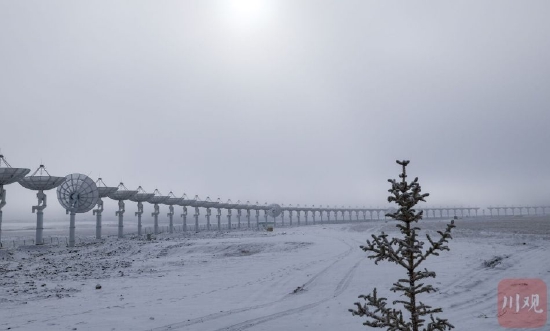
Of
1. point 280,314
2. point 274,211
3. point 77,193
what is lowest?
point 280,314

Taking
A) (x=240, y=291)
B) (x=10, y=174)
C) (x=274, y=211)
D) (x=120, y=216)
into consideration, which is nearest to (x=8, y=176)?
(x=10, y=174)

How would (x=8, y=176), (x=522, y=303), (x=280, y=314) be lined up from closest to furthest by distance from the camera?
(x=280, y=314) < (x=522, y=303) < (x=8, y=176)

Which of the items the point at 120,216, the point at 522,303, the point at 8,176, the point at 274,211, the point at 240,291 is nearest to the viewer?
the point at 522,303

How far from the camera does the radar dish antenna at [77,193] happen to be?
5725 centimetres

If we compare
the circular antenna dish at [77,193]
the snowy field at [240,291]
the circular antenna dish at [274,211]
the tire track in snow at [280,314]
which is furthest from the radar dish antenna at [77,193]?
the circular antenna dish at [274,211]

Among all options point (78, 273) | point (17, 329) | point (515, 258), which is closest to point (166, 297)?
point (17, 329)

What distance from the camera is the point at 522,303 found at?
47.9 feet

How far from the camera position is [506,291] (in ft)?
53.6

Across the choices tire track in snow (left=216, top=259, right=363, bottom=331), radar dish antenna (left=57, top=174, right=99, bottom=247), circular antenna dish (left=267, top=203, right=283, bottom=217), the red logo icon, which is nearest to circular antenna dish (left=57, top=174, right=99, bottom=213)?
radar dish antenna (left=57, top=174, right=99, bottom=247)

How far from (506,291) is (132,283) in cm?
1789

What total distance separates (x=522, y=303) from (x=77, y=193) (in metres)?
56.8

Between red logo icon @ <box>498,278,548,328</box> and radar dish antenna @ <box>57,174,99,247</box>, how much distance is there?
54109mm

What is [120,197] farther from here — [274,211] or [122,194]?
[274,211]

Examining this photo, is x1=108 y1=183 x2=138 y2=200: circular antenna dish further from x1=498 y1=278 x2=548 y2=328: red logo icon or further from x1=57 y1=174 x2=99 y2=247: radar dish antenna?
x1=498 y1=278 x2=548 y2=328: red logo icon
